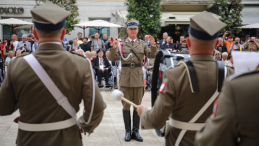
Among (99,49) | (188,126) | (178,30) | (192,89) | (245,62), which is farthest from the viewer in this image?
(178,30)

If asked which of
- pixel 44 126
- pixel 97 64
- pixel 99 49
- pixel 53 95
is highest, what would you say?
pixel 53 95

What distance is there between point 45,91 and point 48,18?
59 centimetres

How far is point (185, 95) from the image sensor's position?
9.10 ft

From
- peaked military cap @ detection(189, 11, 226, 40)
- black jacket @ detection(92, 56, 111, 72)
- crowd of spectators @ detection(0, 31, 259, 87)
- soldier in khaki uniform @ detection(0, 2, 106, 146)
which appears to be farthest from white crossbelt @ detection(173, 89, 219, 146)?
black jacket @ detection(92, 56, 111, 72)

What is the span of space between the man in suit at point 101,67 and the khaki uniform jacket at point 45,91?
1103 cm

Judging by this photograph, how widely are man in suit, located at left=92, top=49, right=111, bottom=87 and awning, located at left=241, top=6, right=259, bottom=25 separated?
16.6 m

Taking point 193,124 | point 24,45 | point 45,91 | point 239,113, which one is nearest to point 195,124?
point 193,124

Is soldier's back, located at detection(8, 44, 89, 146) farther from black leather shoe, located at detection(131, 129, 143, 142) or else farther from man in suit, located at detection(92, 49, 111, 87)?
man in suit, located at detection(92, 49, 111, 87)

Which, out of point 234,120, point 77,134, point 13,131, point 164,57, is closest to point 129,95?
point 13,131

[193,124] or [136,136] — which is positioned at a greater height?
[193,124]

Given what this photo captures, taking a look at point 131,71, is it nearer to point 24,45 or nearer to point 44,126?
point 44,126

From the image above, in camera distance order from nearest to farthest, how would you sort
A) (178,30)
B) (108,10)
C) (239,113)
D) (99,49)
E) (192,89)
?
(239,113) < (192,89) < (99,49) < (178,30) < (108,10)

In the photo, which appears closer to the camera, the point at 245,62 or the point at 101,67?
the point at 245,62

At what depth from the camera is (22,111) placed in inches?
114
